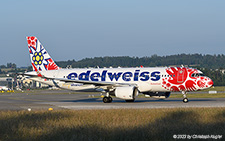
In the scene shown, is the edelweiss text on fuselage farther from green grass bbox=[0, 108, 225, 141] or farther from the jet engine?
green grass bbox=[0, 108, 225, 141]

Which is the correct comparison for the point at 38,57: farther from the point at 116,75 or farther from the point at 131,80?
the point at 131,80

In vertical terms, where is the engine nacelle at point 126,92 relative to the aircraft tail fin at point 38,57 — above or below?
below

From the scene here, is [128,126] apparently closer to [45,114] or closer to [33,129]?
[33,129]

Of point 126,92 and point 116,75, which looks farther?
point 116,75

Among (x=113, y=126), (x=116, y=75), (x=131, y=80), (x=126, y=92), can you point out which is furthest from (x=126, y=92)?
(x=113, y=126)

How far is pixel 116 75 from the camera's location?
4209 centimetres

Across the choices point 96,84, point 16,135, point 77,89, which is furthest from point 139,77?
point 16,135

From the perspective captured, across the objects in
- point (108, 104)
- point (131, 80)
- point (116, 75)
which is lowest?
point (108, 104)

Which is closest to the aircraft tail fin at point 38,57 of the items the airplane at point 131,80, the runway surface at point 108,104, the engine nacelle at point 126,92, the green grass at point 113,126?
the airplane at point 131,80

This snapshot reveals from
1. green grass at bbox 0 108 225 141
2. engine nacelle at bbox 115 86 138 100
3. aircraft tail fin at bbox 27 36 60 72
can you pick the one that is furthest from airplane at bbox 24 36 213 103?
green grass at bbox 0 108 225 141

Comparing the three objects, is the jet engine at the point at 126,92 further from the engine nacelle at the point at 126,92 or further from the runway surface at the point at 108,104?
the runway surface at the point at 108,104

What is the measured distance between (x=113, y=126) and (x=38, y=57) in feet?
103

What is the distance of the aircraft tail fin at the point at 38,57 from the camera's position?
4750cm

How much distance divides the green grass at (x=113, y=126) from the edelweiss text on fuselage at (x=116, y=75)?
16.7m
